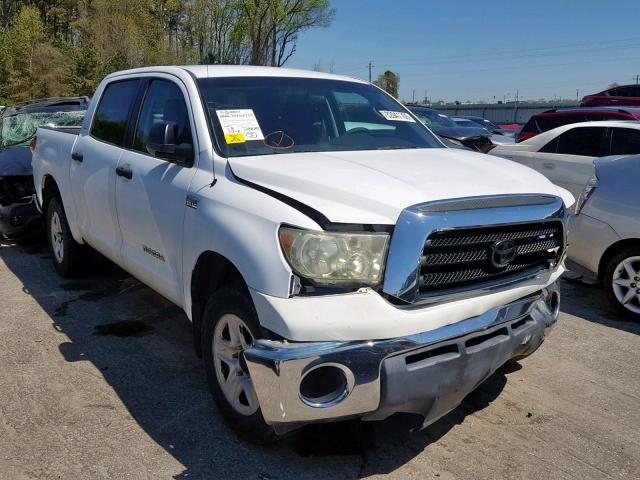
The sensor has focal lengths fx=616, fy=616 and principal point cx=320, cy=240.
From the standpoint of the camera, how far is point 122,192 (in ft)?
14.3

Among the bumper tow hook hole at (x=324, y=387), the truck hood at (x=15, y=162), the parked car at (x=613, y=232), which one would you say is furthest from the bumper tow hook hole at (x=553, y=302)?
the truck hood at (x=15, y=162)

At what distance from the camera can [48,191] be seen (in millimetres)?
6285

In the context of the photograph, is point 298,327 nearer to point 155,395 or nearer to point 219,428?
point 219,428

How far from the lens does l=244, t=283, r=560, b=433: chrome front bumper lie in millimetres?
2594

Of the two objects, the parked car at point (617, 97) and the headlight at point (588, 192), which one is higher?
the parked car at point (617, 97)

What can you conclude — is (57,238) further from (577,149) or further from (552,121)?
(552,121)

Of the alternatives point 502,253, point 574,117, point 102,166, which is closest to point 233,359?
point 502,253

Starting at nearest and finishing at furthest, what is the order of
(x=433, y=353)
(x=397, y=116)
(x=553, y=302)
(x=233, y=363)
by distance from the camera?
1. (x=433, y=353)
2. (x=233, y=363)
3. (x=553, y=302)
4. (x=397, y=116)

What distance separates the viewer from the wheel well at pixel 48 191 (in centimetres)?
609

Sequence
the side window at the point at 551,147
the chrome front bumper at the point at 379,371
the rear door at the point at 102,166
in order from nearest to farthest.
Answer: the chrome front bumper at the point at 379,371 → the rear door at the point at 102,166 → the side window at the point at 551,147

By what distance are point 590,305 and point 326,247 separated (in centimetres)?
394

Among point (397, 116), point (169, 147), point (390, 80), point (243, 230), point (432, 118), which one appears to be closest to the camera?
point (243, 230)

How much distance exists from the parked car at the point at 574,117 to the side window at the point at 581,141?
331 cm

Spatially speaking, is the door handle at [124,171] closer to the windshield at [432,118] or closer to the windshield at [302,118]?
the windshield at [302,118]
